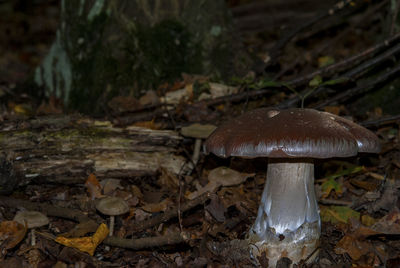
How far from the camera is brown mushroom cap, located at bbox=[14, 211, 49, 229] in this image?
118 inches

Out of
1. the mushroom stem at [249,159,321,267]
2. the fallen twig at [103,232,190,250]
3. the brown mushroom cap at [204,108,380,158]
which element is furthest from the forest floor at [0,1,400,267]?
the brown mushroom cap at [204,108,380,158]

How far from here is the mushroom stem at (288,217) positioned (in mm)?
2906

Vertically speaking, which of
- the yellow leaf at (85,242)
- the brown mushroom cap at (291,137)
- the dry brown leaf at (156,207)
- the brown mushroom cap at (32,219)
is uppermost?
the brown mushroom cap at (291,137)

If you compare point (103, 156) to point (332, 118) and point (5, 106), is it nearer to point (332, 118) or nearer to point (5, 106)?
point (332, 118)

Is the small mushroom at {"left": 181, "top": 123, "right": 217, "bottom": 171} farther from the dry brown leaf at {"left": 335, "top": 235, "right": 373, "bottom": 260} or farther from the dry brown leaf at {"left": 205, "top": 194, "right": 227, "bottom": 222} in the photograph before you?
the dry brown leaf at {"left": 335, "top": 235, "right": 373, "bottom": 260}

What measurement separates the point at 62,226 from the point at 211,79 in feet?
8.67

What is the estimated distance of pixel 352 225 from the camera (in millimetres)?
3291

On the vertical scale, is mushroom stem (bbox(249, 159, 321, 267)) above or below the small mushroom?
below

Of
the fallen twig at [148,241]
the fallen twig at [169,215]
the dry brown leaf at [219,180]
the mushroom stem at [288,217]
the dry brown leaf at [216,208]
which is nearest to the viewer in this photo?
the fallen twig at [148,241]

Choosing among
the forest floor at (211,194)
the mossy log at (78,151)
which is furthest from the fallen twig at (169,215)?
the mossy log at (78,151)

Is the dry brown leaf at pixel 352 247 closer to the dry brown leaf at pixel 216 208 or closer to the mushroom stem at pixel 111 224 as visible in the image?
the dry brown leaf at pixel 216 208

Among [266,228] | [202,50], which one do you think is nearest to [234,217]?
[266,228]

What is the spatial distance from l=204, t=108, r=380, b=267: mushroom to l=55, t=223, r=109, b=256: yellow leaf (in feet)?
3.50

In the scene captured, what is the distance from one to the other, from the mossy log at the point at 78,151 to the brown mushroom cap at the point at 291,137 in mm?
1131
